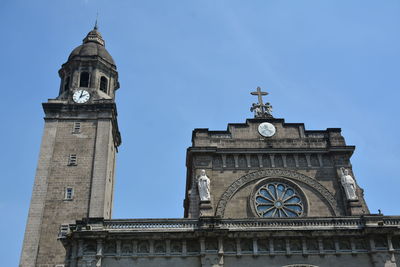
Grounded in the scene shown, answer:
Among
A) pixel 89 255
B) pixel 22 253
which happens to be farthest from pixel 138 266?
pixel 22 253

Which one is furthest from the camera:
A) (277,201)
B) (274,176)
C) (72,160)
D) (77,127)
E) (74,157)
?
(77,127)

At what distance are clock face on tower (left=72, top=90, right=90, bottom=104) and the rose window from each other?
16834mm

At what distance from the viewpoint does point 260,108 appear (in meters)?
39.6

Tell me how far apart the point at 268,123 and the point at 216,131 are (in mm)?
4243

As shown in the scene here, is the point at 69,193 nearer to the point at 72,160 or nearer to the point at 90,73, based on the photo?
the point at 72,160

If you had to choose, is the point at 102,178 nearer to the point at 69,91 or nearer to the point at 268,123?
the point at 69,91

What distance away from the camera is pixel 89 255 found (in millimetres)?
28250

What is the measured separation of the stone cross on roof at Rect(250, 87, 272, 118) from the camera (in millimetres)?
39031

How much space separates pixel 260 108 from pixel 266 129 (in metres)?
2.91

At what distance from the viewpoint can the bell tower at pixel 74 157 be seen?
1323 inches

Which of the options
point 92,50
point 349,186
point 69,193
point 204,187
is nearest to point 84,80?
point 92,50

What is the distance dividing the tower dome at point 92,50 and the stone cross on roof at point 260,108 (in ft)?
47.0

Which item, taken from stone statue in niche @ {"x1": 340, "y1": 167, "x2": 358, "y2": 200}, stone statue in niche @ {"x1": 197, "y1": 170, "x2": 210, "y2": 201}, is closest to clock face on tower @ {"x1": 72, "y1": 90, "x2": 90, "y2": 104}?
stone statue in niche @ {"x1": 197, "y1": 170, "x2": 210, "y2": 201}

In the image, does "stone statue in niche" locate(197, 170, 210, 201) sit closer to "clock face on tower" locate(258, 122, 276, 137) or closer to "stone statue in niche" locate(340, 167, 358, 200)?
"clock face on tower" locate(258, 122, 276, 137)
